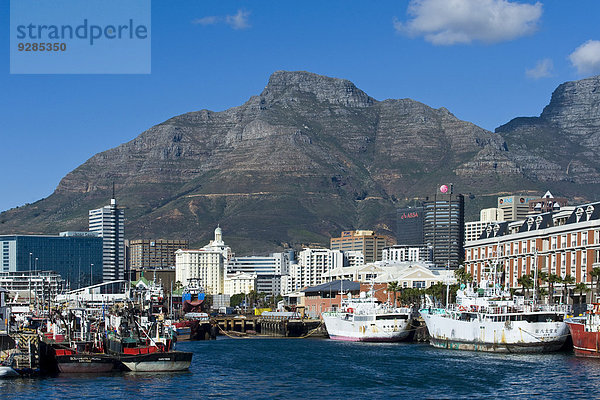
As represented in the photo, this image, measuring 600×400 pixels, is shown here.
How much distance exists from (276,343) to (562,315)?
2700 inches

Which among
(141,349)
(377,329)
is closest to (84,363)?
(141,349)

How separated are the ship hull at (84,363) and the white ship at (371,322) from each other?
73.7 m

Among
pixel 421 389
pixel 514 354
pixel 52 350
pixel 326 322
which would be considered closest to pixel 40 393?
pixel 52 350

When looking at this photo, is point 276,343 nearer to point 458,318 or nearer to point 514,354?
point 458,318

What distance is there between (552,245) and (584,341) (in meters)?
54.9

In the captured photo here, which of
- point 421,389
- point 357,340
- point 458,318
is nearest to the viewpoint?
point 421,389

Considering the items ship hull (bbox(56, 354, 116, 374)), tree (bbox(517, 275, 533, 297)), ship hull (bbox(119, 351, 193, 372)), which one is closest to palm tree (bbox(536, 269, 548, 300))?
tree (bbox(517, 275, 533, 297))

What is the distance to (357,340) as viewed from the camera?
585 ft

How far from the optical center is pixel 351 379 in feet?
365

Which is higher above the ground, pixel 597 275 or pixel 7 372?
pixel 597 275

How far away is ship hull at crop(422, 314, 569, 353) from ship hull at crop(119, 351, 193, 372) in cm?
4453

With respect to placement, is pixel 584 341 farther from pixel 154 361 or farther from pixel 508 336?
pixel 154 361

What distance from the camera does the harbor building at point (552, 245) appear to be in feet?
529

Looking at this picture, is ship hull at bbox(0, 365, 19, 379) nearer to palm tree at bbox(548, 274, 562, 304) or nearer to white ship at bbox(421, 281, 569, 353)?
white ship at bbox(421, 281, 569, 353)
